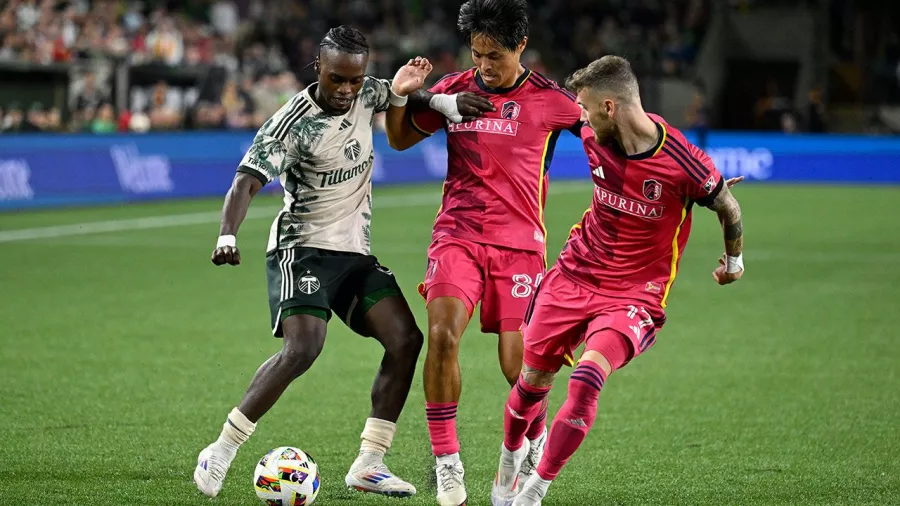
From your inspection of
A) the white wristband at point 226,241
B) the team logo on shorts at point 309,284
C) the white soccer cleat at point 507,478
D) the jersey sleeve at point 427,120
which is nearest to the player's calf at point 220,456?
the team logo on shorts at point 309,284

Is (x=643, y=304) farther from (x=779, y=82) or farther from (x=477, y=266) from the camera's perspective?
(x=779, y=82)

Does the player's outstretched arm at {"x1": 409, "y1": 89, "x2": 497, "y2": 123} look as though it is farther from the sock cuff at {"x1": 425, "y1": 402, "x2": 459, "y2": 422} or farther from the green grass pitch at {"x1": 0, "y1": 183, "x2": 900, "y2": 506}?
the green grass pitch at {"x1": 0, "y1": 183, "x2": 900, "y2": 506}

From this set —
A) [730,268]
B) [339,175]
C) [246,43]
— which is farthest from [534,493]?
[246,43]

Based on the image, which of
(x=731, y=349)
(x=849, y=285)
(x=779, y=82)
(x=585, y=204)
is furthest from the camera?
(x=779, y=82)

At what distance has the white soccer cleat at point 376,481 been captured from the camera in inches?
229

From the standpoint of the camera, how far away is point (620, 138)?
5551 millimetres

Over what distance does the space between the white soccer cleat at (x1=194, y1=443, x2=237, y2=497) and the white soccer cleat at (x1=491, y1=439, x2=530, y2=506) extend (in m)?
1.20

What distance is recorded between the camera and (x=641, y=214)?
5.60 m

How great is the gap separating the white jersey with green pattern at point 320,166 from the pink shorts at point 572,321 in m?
0.99

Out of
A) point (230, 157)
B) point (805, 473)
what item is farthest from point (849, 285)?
point (230, 157)

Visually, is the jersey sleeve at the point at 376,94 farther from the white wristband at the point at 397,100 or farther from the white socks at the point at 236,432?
the white socks at the point at 236,432

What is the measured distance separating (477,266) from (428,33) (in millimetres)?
25831

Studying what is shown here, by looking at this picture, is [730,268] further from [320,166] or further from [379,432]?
[320,166]

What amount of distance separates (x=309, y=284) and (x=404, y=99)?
1041 millimetres
